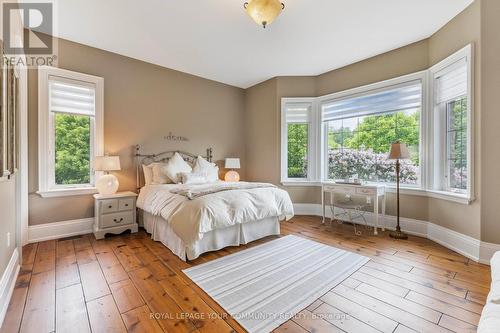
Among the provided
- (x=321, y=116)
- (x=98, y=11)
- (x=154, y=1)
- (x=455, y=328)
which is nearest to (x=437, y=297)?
(x=455, y=328)

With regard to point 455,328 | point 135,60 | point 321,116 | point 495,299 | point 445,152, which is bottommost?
point 455,328

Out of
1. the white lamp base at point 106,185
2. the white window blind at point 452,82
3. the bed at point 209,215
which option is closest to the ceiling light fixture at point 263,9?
the bed at point 209,215

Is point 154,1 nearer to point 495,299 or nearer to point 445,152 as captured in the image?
point 495,299

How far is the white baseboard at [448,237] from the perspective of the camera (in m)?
2.58

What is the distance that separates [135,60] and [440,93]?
4957 mm

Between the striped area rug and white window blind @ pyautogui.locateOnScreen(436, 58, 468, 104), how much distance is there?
99.8 inches

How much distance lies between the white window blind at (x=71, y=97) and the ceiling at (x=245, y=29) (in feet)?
2.23

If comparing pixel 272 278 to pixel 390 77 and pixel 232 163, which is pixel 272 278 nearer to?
pixel 232 163

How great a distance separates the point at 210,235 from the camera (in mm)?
2824

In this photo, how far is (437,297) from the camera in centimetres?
194

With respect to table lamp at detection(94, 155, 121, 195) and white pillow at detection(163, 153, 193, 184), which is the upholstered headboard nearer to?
white pillow at detection(163, 153, 193, 184)

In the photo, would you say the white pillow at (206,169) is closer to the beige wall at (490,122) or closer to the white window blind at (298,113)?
the white window blind at (298,113)

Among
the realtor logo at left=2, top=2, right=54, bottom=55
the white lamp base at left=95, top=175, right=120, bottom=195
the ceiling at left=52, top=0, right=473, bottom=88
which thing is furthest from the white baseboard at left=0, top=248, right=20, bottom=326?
the ceiling at left=52, top=0, right=473, bottom=88

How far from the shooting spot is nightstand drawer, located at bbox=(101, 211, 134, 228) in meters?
3.33
